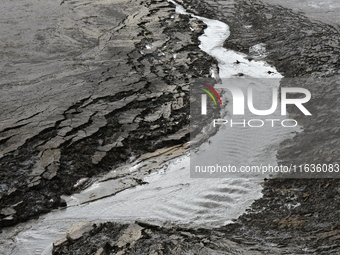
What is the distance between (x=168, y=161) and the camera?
19.2 ft

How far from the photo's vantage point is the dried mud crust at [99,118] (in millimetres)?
5305

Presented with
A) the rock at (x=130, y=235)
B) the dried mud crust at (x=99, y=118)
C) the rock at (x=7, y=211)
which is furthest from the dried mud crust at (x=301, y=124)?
the rock at (x=7, y=211)

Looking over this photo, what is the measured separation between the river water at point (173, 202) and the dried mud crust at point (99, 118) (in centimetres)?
21

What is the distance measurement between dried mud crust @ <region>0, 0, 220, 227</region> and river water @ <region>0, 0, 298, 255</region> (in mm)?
208

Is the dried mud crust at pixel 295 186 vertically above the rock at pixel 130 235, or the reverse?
the dried mud crust at pixel 295 186

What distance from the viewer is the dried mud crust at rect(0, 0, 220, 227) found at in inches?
209

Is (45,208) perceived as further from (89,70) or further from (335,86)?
(335,86)

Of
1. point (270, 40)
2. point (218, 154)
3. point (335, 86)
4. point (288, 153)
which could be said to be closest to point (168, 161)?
point (218, 154)

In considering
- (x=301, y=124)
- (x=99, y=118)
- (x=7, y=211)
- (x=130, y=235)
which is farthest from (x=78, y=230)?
(x=301, y=124)

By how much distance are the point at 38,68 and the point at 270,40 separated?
381 centimetres

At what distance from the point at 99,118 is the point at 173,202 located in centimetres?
163

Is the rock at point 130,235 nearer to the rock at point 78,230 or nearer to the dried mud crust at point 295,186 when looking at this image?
the dried mud crust at point 295,186

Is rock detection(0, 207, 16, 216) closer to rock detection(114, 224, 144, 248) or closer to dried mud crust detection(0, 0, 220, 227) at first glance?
dried mud crust detection(0, 0, 220, 227)

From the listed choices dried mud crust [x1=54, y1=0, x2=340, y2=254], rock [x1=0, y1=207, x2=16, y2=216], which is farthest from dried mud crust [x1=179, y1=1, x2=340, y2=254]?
rock [x1=0, y1=207, x2=16, y2=216]
